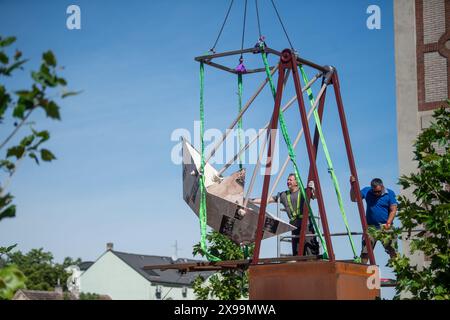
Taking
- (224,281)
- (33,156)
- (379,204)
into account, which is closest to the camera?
(33,156)

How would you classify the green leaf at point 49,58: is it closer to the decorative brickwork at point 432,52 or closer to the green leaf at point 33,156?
the green leaf at point 33,156

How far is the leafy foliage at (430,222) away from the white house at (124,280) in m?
73.4

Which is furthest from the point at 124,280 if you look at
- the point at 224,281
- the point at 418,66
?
the point at 224,281

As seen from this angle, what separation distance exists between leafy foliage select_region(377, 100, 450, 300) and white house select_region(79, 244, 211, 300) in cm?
7336

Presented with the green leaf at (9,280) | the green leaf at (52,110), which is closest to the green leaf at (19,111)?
the green leaf at (52,110)

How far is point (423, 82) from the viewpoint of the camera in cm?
2252

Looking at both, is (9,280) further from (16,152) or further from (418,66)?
(418,66)

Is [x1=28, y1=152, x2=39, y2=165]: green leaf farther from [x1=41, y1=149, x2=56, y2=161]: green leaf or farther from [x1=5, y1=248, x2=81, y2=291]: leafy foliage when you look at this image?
[x1=5, y1=248, x2=81, y2=291]: leafy foliage

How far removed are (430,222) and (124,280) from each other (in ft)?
253

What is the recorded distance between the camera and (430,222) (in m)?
9.66

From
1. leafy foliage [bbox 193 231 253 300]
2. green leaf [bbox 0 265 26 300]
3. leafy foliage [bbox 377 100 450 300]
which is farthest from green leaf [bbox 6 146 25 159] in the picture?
leafy foliage [bbox 193 231 253 300]

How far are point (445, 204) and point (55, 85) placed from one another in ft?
23.0

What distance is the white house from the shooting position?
83.5 m
